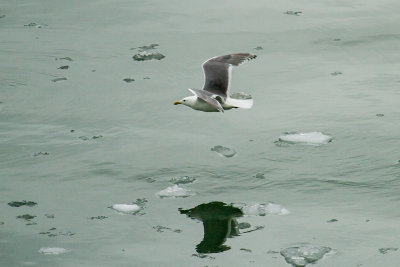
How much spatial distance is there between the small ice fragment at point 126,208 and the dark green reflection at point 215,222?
0.33m

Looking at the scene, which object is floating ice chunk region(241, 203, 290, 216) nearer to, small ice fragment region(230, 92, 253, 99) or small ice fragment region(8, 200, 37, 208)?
small ice fragment region(8, 200, 37, 208)

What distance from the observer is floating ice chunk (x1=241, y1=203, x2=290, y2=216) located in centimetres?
654

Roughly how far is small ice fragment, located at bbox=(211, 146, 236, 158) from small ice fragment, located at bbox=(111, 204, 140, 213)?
1.16 m

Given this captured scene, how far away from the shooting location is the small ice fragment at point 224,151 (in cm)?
760


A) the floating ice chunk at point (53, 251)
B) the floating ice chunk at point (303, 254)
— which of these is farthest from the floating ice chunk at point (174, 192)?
the floating ice chunk at point (303, 254)

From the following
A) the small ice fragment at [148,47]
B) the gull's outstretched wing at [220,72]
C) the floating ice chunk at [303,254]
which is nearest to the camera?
the floating ice chunk at [303,254]

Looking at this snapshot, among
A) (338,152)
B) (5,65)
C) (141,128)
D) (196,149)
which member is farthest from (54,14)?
(338,152)

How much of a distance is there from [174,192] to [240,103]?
1309mm

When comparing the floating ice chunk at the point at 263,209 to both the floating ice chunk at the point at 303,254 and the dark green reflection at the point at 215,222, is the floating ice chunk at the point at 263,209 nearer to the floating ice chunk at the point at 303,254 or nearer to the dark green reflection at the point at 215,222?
the dark green reflection at the point at 215,222

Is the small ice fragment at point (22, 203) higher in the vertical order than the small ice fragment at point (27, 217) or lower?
lower

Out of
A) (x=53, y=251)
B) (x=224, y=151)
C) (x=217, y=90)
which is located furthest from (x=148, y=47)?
(x=53, y=251)

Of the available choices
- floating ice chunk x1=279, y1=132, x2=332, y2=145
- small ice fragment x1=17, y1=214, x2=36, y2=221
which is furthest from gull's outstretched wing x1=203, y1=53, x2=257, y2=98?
small ice fragment x1=17, y1=214, x2=36, y2=221

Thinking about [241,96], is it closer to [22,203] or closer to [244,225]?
[244,225]

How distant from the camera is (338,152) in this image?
24.8 feet
